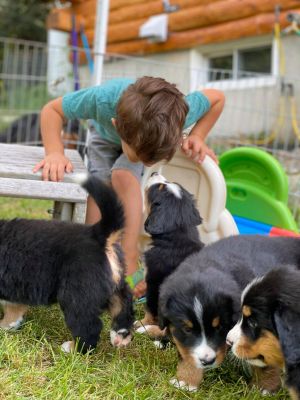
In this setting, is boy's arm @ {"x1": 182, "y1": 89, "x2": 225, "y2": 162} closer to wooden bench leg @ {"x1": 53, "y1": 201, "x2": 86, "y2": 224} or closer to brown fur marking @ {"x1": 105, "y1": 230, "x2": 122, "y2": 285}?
wooden bench leg @ {"x1": 53, "y1": 201, "x2": 86, "y2": 224}

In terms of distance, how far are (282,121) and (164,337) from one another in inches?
173

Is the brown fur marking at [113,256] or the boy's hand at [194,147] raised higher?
the boy's hand at [194,147]

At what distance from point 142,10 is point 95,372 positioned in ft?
25.3

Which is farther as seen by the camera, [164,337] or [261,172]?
[261,172]

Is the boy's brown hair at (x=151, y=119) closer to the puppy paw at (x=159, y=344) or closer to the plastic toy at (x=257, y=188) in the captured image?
the puppy paw at (x=159, y=344)

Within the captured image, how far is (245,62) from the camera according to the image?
8.16 m

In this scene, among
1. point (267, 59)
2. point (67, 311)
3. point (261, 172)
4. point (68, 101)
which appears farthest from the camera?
point (267, 59)

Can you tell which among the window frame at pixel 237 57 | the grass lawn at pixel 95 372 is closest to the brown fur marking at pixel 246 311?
the grass lawn at pixel 95 372

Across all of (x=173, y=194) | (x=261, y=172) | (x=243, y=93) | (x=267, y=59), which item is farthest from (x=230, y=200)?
(x=267, y=59)

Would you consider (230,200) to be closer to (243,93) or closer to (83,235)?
(83,235)

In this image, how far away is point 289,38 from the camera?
707 cm

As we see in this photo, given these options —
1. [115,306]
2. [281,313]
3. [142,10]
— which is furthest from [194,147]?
[142,10]

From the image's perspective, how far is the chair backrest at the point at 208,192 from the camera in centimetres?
363

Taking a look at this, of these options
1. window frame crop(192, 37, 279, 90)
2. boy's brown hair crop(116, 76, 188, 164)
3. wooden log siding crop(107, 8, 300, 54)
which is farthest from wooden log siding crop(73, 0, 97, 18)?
boy's brown hair crop(116, 76, 188, 164)
